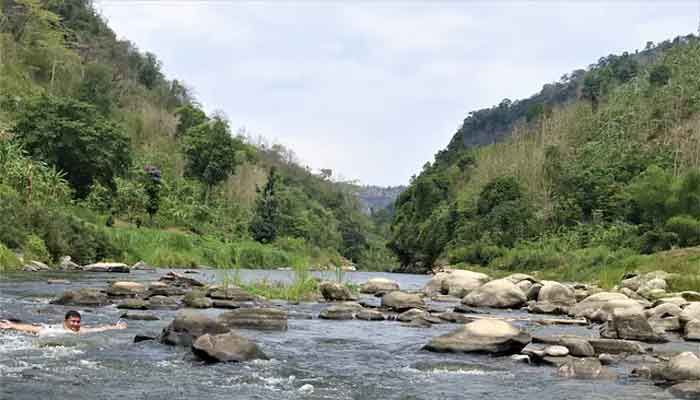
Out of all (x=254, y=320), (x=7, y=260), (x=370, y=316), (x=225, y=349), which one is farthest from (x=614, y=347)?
(x=7, y=260)

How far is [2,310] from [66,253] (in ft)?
62.4

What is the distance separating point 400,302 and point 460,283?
932cm

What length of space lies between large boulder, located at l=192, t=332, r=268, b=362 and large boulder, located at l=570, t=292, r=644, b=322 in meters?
11.0

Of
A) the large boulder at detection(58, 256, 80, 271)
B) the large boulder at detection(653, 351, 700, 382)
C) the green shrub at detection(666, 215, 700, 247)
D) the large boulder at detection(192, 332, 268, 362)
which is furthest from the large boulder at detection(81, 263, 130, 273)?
the green shrub at detection(666, 215, 700, 247)

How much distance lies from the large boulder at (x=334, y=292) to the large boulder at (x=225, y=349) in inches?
447

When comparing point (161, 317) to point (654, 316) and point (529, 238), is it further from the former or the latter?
point (529, 238)

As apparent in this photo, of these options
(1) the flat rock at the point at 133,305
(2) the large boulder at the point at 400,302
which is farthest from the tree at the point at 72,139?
(2) the large boulder at the point at 400,302

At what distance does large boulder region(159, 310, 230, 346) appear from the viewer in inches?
513

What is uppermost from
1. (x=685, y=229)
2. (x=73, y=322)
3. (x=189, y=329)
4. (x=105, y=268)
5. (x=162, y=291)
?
(x=685, y=229)

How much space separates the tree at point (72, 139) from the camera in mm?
50250

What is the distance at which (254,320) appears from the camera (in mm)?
16047

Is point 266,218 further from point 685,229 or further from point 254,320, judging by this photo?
point 254,320

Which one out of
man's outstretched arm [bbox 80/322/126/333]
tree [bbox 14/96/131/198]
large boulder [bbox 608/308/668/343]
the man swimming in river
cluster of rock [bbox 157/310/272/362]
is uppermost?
tree [bbox 14/96/131/198]

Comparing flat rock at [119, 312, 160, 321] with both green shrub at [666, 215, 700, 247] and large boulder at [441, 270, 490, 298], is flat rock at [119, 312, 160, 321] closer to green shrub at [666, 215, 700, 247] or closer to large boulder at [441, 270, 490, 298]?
large boulder at [441, 270, 490, 298]
